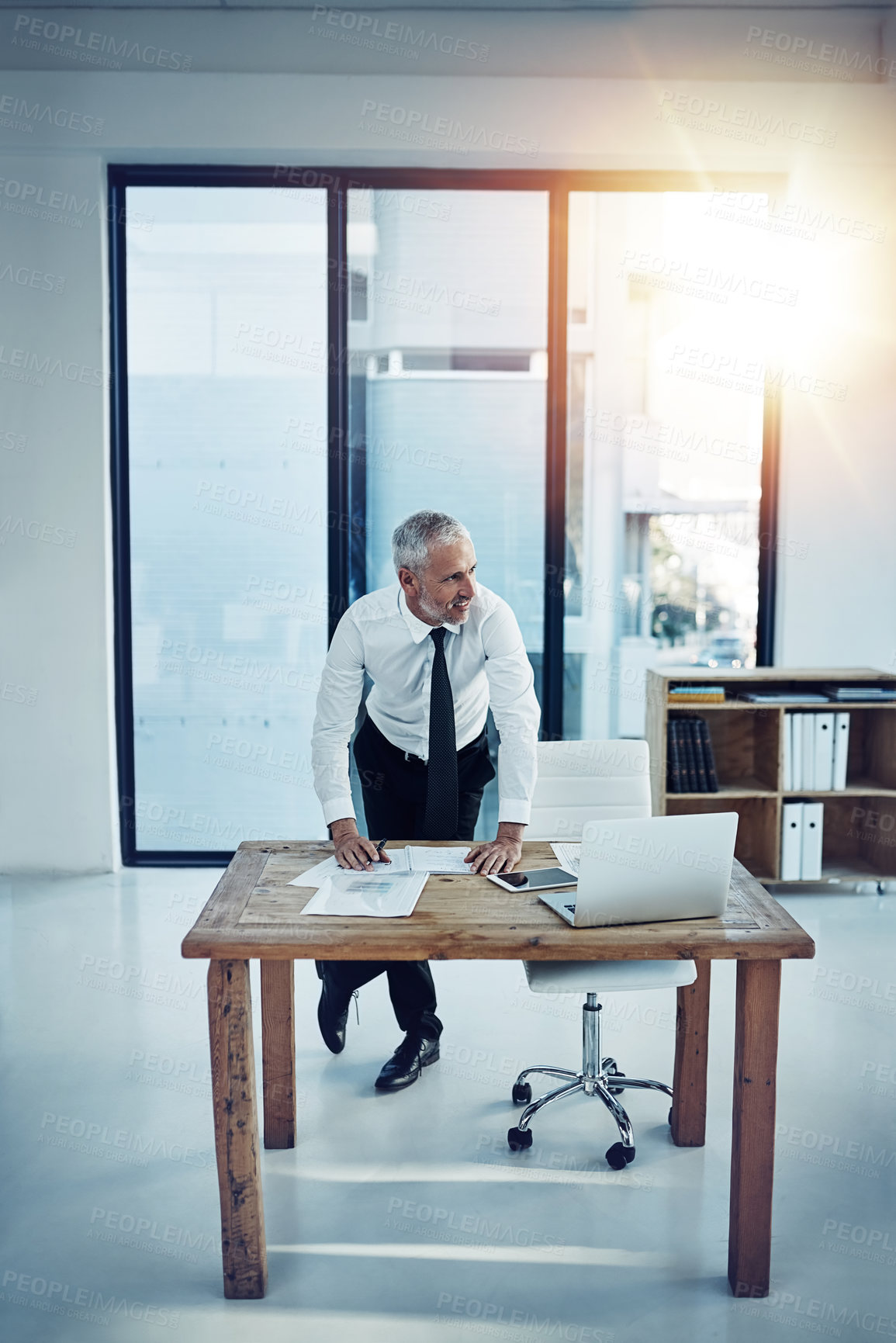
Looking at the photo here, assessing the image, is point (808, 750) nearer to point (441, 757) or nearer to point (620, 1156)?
point (441, 757)

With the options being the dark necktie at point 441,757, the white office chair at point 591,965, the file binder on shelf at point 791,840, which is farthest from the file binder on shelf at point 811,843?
the dark necktie at point 441,757

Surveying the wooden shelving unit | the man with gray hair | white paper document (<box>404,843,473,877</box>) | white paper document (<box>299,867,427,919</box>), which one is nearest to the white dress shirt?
the man with gray hair

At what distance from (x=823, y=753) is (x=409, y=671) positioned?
241cm

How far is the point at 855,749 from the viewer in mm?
4852

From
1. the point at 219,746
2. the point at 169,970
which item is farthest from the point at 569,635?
the point at 169,970

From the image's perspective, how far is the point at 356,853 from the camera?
2.49 metres

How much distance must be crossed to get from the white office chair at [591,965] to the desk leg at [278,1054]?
56 cm

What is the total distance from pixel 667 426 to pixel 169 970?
10.5ft

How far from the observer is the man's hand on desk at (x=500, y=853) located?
2.43m

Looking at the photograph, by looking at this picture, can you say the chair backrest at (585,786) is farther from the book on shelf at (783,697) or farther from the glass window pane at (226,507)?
the glass window pane at (226,507)

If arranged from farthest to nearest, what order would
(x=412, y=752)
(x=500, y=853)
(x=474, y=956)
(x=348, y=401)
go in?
(x=348, y=401)
(x=412, y=752)
(x=500, y=853)
(x=474, y=956)

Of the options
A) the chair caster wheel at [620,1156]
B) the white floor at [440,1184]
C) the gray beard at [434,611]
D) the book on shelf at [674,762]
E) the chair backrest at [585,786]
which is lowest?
the white floor at [440,1184]

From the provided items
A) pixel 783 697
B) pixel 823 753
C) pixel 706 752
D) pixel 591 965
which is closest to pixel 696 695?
pixel 706 752

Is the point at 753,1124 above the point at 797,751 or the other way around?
the other way around
